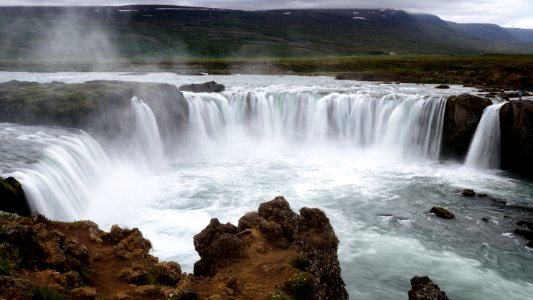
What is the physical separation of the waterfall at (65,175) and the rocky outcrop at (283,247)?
940 cm

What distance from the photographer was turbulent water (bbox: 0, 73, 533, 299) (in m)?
20.3

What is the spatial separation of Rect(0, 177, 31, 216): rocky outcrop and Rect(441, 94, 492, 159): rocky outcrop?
33308 mm

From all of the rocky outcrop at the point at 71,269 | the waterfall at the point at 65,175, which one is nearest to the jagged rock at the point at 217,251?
the rocky outcrop at the point at 71,269

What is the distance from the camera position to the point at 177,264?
530 inches

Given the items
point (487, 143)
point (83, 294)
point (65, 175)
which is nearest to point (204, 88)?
point (487, 143)

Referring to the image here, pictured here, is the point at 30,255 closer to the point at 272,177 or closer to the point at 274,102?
the point at 272,177

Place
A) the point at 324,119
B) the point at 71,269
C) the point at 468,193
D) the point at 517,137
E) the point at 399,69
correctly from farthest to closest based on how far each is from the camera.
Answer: the point at 399,69, the point at 324,119, the point at 517,137, the point at 468,193, the point at 71,269

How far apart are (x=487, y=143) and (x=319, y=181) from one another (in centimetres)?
1492

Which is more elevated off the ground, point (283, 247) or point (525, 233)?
point (283, 247)

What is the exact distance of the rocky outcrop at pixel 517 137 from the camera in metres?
35.2

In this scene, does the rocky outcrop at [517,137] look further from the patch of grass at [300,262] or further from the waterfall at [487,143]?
the patch of grass at [300,262]

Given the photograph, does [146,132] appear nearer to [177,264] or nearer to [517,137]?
[177,264]

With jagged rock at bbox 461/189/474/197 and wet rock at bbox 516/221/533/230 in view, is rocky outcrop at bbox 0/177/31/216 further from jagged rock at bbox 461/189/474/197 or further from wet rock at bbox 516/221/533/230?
jagged rock at bbox 461/189/474/197

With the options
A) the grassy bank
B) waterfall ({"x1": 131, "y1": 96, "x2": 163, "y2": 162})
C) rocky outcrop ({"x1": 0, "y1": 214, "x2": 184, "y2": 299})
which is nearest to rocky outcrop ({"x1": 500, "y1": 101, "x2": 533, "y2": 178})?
the grassy bank
